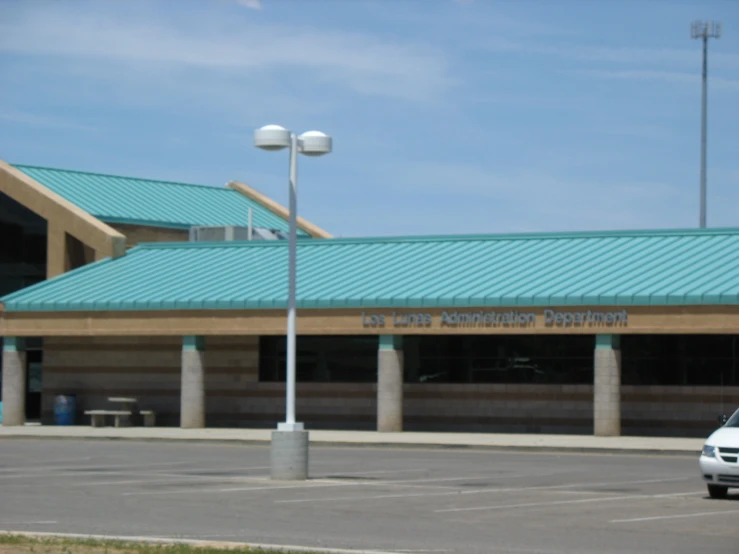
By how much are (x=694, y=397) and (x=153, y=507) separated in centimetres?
2275

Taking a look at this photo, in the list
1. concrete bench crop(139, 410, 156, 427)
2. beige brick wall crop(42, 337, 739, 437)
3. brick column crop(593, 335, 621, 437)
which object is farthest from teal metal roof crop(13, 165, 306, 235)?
brick column crop(593, 335, 621, 437)

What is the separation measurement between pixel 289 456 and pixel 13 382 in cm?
2250

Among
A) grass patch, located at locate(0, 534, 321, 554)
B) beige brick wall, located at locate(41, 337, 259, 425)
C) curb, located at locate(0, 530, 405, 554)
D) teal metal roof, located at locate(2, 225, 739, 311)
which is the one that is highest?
teal metal roof, located at locate(2, 225, 739, 311)

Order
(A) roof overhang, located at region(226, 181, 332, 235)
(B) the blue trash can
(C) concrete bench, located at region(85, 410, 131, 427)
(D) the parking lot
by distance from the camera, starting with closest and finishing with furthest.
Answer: (D) the parking lot
(C) concrete bench, located at region(85, 410, 131, 427)
(B) the blue trash can
(A) roof overhang, located at region(226, 181, 332, 235)

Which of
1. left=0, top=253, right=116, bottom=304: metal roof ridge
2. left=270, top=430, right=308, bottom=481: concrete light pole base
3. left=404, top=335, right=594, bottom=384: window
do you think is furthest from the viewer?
left=0, top=253, right=116, bottom=304: metal roof ridge

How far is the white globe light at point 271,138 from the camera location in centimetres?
2409

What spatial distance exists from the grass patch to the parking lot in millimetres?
1253

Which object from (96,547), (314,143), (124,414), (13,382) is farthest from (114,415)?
(96,547)

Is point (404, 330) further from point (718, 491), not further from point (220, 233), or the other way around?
point (718, 491)

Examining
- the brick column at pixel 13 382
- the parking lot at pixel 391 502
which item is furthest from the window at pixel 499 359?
the brick column at pixel 13 382

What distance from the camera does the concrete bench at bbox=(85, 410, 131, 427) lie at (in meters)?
42.8

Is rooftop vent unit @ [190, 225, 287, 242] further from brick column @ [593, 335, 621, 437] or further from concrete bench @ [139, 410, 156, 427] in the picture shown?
brick column @ [593, 335, 621, 437]

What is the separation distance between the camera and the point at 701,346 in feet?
126

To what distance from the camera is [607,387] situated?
3691cm
